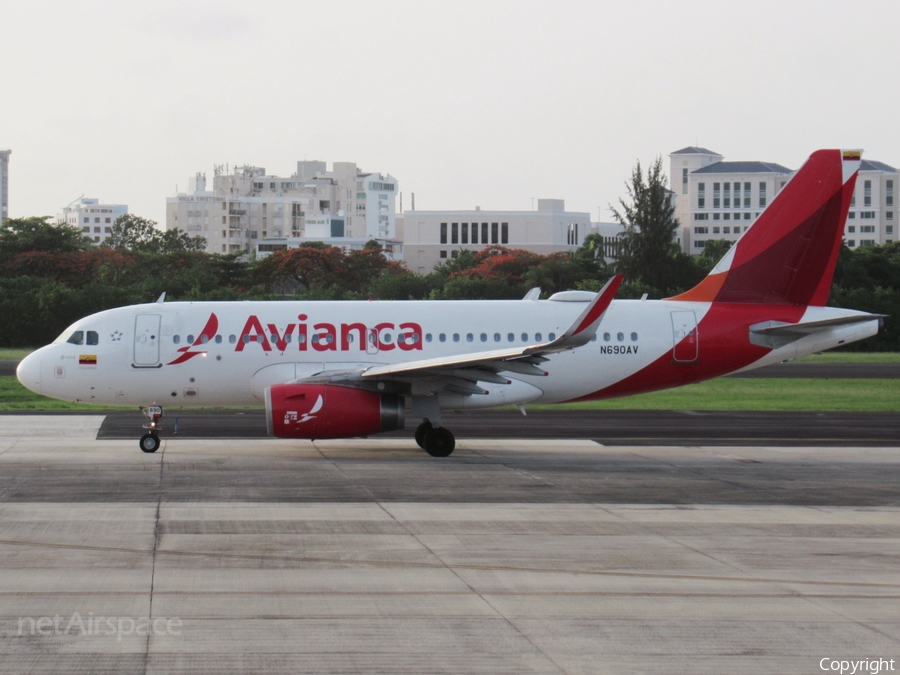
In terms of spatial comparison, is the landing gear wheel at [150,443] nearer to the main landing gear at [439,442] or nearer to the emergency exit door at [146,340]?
the emergency exit door at [146,340]

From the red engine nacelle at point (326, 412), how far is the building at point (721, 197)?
168393mm

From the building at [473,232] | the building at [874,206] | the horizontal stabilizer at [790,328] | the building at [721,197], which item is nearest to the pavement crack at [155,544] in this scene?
the horizontal stabilizer at [790,328]

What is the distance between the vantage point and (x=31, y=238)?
8512 cm

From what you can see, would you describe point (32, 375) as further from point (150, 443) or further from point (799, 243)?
point (799, 243)

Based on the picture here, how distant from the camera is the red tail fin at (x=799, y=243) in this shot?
24797mm

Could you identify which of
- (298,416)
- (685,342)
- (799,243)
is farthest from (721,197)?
(298,416)

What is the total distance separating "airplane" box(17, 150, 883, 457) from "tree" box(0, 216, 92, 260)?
65486 mm

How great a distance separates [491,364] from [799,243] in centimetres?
815

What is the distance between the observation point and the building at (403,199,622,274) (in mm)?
155250

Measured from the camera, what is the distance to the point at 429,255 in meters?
156

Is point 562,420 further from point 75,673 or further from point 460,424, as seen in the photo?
point 75,673

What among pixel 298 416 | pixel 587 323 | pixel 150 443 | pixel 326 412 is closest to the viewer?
pixel 587 323

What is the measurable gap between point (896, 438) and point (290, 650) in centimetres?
2171

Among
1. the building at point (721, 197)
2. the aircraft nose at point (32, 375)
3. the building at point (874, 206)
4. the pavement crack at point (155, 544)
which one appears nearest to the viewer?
the pavement crack at point (155, 544)
